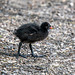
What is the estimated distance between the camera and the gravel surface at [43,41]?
7.37 metres

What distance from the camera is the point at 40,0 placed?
654 inches

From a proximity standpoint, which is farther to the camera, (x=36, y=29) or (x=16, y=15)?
(x=16, y=15)

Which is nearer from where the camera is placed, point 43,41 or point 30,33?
point 30,33

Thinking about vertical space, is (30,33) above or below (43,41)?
above

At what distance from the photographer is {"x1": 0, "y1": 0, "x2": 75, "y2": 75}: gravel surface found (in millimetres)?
7367

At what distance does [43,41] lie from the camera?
32.4 ft

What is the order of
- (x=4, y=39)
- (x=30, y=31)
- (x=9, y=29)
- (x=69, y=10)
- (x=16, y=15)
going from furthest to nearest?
1. (x=69, y=10)
2. (x=16, y=15)
3. (x=9, y=29)
4. (x=4, y=39)
5. (x=30, y=31)

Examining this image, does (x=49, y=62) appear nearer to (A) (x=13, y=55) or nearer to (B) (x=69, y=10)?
(A) (x=13, y=55)

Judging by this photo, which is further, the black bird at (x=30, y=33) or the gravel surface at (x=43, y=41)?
the black bird at (x=30, y=33)

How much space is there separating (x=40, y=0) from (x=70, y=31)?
591 centimetres

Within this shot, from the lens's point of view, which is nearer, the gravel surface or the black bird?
the gravel surface

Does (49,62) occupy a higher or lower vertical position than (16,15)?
lower

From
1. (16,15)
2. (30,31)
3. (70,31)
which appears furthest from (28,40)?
(16,15)

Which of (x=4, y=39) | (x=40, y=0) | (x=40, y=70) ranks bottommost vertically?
(x=40, y=70)
